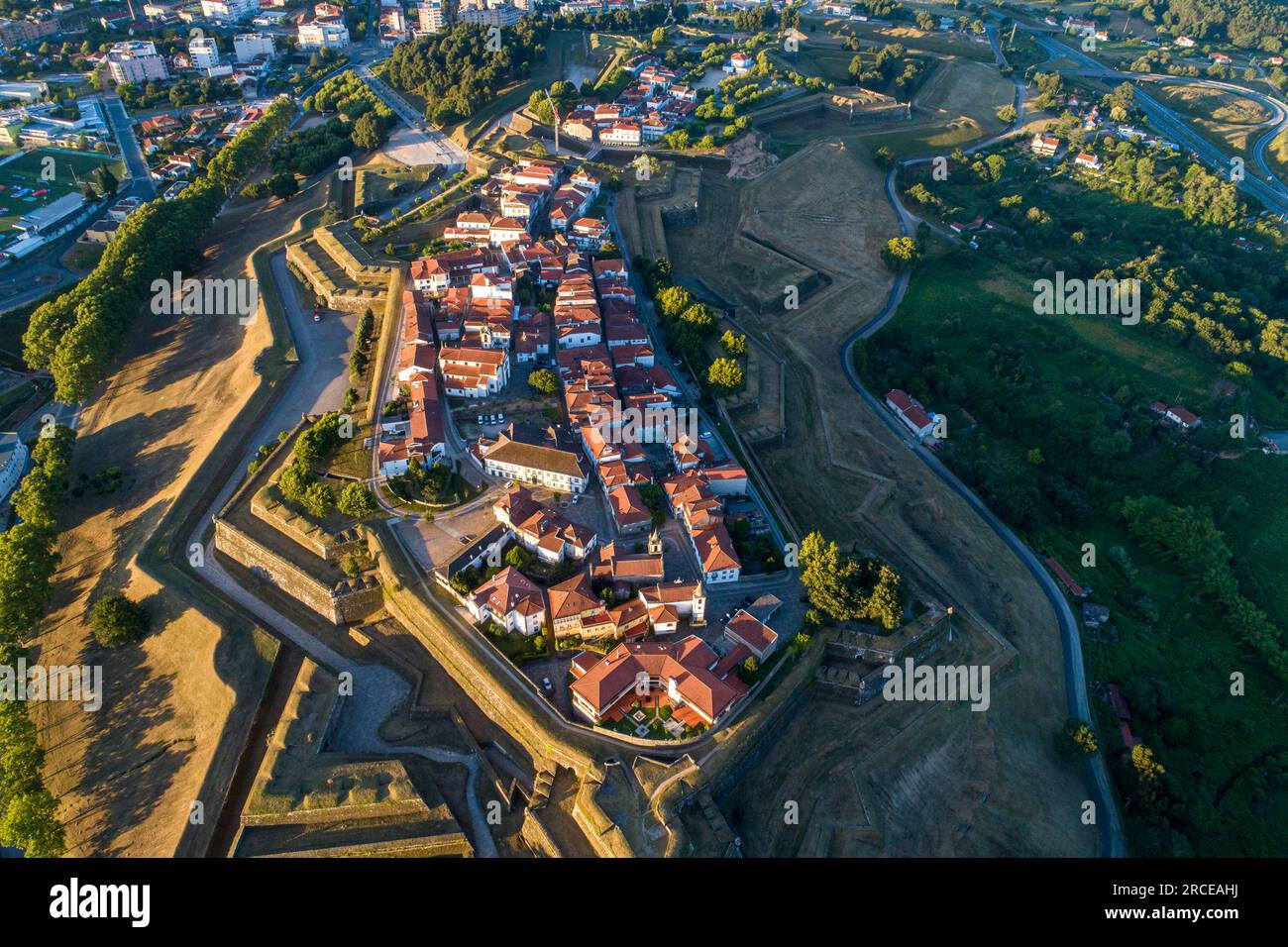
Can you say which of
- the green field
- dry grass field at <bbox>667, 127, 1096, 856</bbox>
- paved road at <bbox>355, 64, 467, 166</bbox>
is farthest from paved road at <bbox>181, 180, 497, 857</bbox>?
the green field

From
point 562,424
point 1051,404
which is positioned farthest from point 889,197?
point 562,424

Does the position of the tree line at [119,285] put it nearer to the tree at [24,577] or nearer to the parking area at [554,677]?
the tree at [24,577]

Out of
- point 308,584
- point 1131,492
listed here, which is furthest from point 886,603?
point 1131,492

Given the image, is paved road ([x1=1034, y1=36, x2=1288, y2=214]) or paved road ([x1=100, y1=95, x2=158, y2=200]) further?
paved road ([x1=1034, y1=36, x2=1288, y2=214])

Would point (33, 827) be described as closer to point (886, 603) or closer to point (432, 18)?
point (886, 603)

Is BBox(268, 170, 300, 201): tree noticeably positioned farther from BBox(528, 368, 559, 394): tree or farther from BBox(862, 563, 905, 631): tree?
BBox(862, 563, 905, 631): tree
